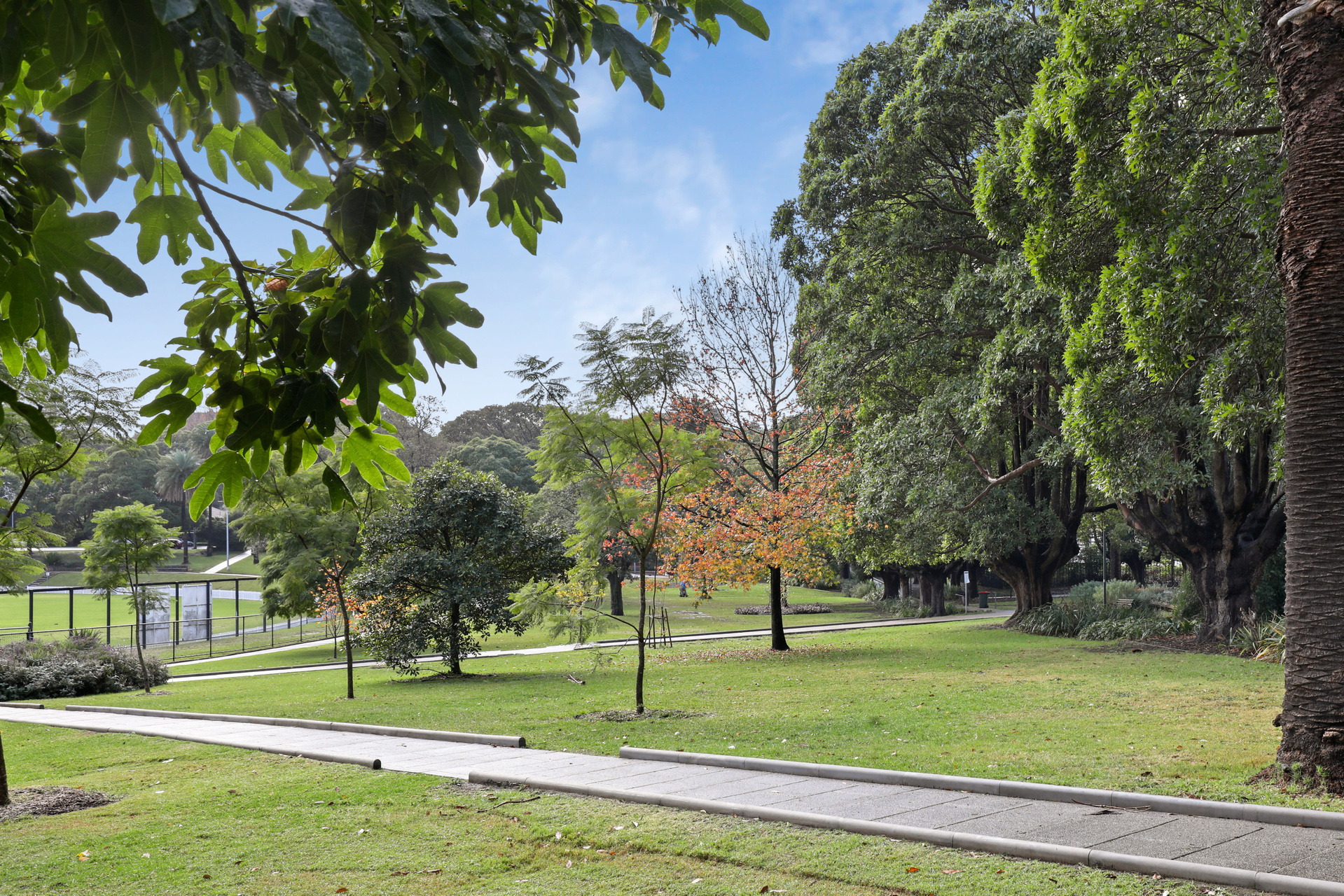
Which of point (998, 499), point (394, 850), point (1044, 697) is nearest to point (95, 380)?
point (394, 850)

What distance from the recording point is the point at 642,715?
12.4 meters

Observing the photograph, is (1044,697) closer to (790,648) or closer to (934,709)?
(934,709)

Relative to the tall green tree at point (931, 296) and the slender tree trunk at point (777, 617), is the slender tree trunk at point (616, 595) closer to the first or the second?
the slender tree trunk at point (777, 617)

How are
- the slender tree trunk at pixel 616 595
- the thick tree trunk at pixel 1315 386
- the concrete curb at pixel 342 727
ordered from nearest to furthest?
the thick tree trunk at pixel 1315 386
the concrete curb at pixel 342 727
the slender tree trunk at pixel 616 595

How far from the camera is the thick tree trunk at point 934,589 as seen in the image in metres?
41.7

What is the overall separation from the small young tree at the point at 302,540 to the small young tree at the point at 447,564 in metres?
0.81

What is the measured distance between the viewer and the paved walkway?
82.3 ft

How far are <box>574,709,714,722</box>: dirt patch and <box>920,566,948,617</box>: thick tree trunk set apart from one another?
30638mm

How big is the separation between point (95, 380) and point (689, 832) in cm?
1412

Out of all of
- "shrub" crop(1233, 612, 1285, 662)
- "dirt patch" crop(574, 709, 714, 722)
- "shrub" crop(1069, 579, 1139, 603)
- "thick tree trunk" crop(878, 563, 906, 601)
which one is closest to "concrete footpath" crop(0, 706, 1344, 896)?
"dirt patch" crop(574, 709, 714, 722)

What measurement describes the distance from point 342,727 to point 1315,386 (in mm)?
11236

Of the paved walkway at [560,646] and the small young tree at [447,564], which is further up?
the small young tree at [447,564]

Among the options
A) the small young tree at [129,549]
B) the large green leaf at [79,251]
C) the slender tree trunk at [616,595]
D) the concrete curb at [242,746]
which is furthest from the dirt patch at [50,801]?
the slender tree trunk at [616,595]

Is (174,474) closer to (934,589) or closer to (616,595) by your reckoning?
(616,595)
